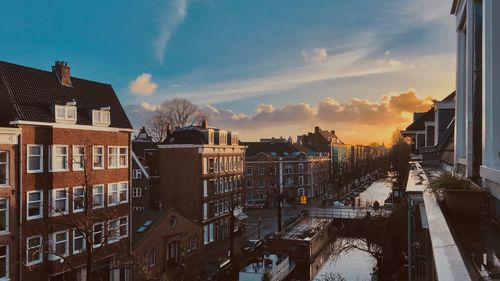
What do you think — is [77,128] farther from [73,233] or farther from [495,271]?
[495,271]

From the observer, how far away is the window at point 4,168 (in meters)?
19.8

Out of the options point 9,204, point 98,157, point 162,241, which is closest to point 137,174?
point 162,241

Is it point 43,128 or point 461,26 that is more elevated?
point 461,26

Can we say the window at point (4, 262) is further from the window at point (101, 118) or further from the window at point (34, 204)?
the window at point (101, 118)

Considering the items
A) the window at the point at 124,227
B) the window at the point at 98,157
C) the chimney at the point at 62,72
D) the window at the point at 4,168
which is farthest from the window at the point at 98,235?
the chimney at the point at 62,72

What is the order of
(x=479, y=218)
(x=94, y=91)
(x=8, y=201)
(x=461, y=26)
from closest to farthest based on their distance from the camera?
1. (x=479, y=218)
2. (x=461, y=26)
3. (x=8, y=201)
4. (x=94, y=91)

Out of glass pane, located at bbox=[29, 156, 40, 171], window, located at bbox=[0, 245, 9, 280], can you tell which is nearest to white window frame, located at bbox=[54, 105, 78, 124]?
glass pane, located at bbox=[29, 156, 40, 171]

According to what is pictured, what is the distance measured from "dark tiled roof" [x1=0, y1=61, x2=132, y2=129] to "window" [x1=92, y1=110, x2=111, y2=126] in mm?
294

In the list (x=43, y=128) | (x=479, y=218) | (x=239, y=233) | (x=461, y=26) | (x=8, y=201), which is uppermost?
(x=461, y=26)

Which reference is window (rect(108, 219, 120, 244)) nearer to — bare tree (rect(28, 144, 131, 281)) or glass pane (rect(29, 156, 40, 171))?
bare tree (rect(28, 144, 131, 281))

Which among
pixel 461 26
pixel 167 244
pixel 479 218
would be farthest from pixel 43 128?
pixel 479 218

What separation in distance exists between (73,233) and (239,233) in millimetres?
24945

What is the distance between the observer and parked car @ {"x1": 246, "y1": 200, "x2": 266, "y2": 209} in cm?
6825

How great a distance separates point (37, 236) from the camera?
21438mm
